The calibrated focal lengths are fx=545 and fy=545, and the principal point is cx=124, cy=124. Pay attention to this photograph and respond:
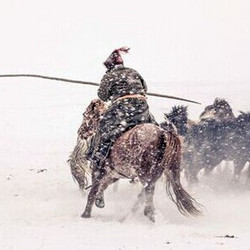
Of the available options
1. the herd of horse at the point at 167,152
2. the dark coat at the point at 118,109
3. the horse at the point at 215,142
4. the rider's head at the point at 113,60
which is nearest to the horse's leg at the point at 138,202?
the herd of horse at the point at 167,152

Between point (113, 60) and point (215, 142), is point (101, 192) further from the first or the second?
point (215, 142)

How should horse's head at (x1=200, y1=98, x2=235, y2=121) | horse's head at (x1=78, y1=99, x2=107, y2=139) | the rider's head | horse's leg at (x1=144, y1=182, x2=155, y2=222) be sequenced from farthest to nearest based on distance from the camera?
1. horse's head at (x1=200, y1=98, x2=235, y2=121)
2. horse's head at (x1=78, y1=99, x2=107, y2=139)
3. the rider's head
4. horse's leg at (x1=144, y1=182, x2=155, y2=222)

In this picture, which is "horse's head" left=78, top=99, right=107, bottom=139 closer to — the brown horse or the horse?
the brown horse

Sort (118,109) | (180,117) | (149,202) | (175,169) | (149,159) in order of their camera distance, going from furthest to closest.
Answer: (180,117) → (118,109) → (175,169) → (149,202) → (149,159)

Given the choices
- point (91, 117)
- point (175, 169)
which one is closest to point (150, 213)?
point (175, 169)

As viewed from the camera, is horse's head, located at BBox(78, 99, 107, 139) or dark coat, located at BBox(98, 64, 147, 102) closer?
dark coat, located at BBox(98, 64, 147, 102)

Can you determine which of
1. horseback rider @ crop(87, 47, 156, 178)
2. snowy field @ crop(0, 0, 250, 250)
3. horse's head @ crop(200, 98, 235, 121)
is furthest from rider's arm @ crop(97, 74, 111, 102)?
horse's head @ crop(200, 98, 235, 121)

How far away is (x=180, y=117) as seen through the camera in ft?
33.3

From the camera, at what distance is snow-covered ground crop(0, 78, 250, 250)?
5559mm

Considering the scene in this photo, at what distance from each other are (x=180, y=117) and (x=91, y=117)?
1951mm

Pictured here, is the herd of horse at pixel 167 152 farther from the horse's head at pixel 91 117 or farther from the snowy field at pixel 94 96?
the snowy field at pixel 94 96

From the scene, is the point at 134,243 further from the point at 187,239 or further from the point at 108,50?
the point at 108,50

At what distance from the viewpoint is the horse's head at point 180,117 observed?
10.1 metres

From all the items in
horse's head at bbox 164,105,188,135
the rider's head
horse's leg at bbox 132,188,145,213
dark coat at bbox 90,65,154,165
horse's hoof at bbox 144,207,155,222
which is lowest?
horse's leg at bbox 132,188,145,213
